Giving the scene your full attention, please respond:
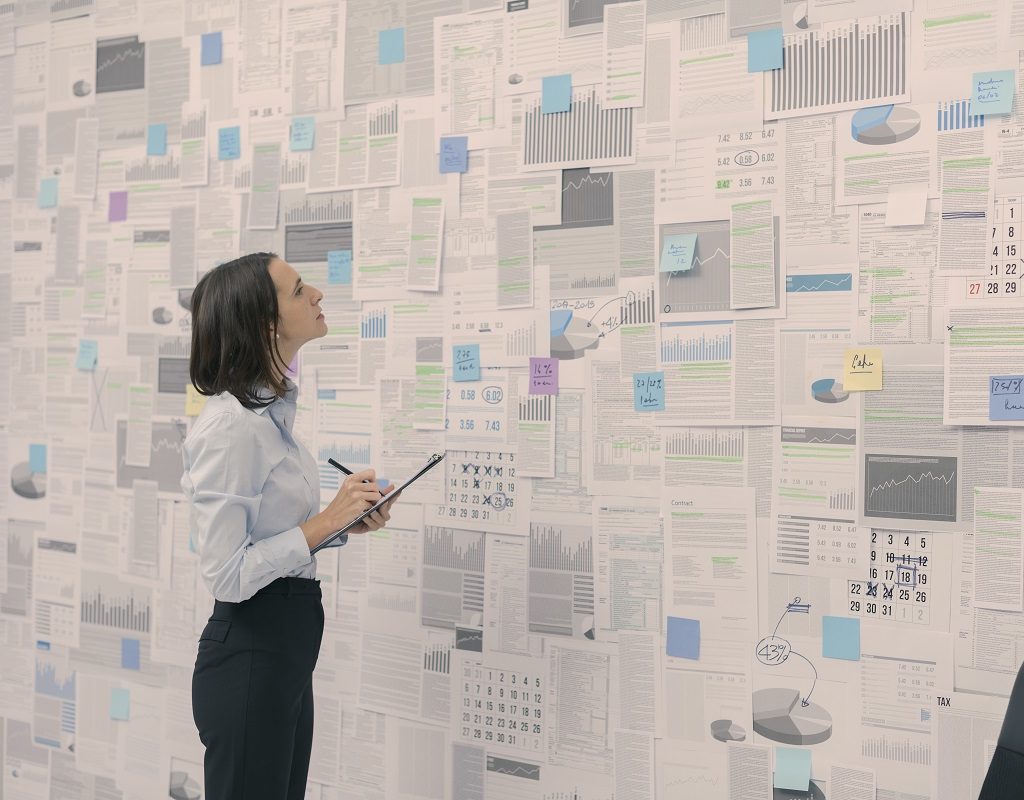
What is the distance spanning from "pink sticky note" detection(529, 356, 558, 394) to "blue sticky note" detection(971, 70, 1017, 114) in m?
0.87

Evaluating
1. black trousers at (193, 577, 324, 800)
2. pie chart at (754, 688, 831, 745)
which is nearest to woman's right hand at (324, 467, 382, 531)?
black trousers at (193, 577, 324, 800)

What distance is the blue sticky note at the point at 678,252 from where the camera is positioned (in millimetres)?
1870

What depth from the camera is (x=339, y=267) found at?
224 cm

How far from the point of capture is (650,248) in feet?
6.29

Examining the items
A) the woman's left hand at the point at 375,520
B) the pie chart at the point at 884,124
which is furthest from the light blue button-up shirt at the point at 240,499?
the pie chart at the point at 884,124

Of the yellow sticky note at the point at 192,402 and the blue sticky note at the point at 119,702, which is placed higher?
the yellow sticky note at the point at 192,402

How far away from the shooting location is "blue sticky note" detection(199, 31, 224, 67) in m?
2.39

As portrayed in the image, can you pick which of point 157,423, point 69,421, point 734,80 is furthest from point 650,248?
point 69,421

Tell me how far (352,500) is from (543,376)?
0.49m

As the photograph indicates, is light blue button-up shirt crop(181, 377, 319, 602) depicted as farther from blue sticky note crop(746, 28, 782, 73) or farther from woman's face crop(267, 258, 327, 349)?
blue sticky note crop(746, 28, 782, 73)

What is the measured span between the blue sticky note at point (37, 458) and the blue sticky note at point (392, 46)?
4.57 ft

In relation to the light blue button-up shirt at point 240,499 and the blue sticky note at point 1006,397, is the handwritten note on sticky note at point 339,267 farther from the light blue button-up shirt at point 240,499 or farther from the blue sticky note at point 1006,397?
the blue sticky note at point 1006,397

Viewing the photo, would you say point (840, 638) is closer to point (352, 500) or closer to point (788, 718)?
point (788, 718)

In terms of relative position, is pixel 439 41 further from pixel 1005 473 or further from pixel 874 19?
pixel 1005 473
